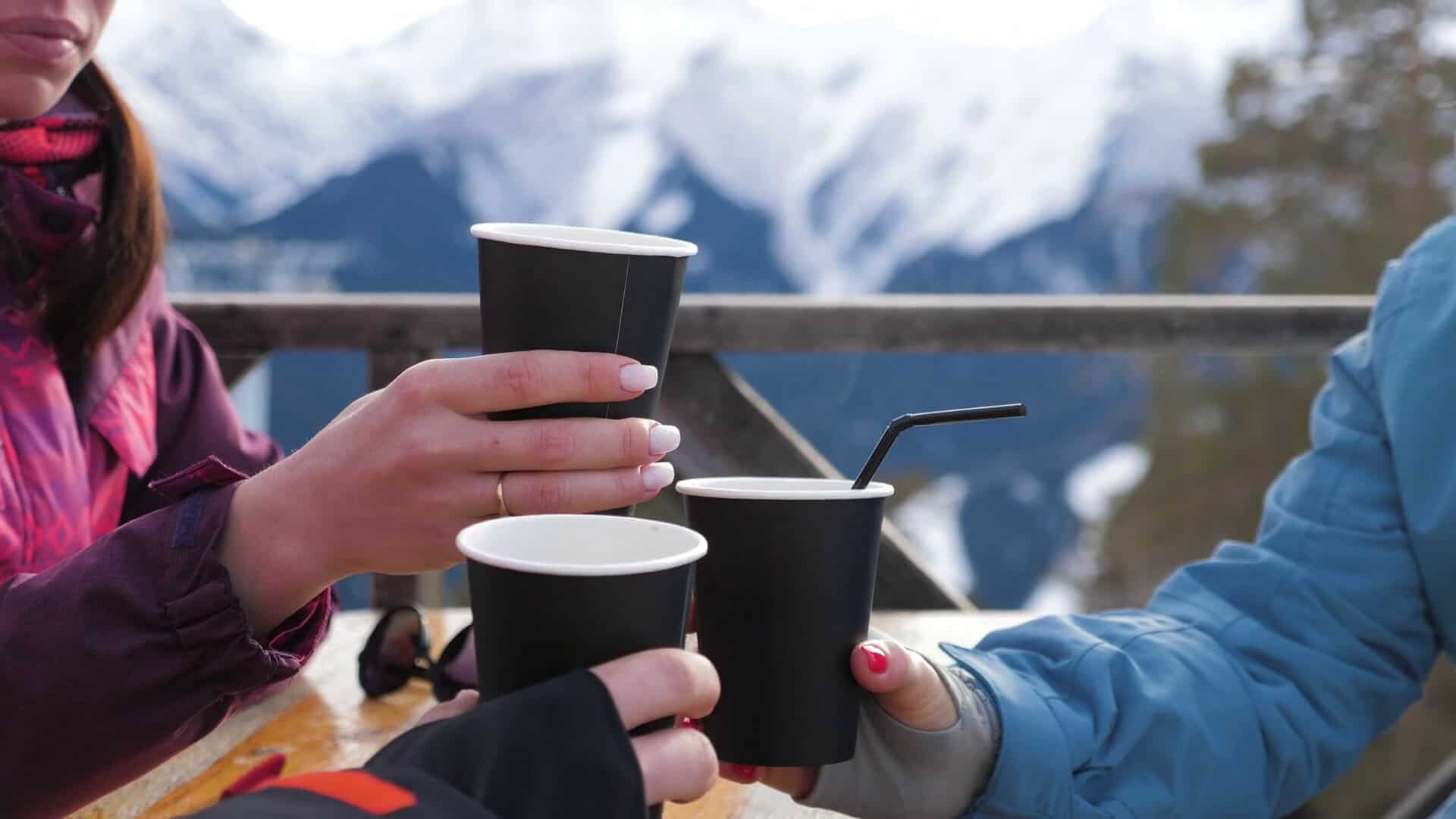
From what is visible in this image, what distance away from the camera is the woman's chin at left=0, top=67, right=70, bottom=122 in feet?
3.73

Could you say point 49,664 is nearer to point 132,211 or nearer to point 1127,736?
point 132,211

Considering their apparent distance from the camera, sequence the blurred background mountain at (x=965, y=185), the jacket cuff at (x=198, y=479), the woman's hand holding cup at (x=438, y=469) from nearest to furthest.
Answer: the woman's hand holding cup at (x=438, y=469) < the jacket cuff at (x=198, y=479) < the blurred background mountain at (x=965, y=185)

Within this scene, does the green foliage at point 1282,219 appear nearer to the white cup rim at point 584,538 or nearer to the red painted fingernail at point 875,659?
the red painted fingernail at point 875,659

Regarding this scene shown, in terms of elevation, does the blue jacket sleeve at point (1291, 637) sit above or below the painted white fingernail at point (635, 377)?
below

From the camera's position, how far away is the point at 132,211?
1.33 metres

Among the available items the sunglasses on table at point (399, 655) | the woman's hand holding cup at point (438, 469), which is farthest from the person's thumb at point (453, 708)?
the sunglasses on table at point (399, 655)

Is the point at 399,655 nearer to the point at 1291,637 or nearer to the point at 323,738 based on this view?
the point at 323,738

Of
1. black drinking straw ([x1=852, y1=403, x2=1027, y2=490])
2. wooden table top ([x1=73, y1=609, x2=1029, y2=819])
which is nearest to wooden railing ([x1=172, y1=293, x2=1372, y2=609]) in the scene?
wooden table top ([x1=73, y1=609, x2=1029, y2=819])

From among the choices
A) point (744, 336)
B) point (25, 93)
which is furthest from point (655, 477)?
point (744, 336)

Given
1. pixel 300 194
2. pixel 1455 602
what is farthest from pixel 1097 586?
pixel 1455 602

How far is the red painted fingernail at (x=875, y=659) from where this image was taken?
82 centimetres

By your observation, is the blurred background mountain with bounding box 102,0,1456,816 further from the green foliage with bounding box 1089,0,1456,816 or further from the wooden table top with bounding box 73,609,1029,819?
the wooden table top with bounding box 73,609,1029,819

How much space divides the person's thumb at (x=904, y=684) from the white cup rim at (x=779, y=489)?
0.38 ft

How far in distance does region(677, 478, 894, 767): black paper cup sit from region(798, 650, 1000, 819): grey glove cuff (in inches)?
3.2
